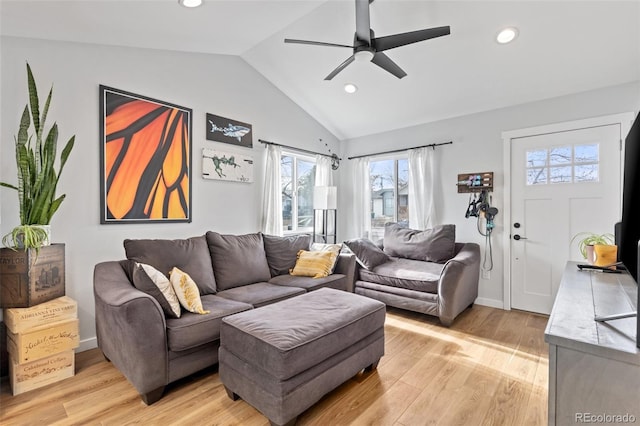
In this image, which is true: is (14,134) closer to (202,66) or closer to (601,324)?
(202,66)

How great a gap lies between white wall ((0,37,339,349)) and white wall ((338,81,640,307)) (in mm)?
2410

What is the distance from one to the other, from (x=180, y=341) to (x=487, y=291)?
3401mm

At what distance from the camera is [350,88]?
3.75 m

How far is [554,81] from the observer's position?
9.93 feet

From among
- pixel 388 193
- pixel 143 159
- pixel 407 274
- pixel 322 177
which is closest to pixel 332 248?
pixel 407 274

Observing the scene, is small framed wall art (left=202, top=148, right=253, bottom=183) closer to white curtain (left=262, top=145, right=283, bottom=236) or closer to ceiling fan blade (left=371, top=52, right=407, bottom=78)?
white curtain (left=262, top=145, right=283, bottom=236)

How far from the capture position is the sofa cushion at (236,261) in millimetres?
2768

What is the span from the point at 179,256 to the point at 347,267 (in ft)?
5.81

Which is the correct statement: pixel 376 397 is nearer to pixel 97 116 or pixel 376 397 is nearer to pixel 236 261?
pixel 236 261

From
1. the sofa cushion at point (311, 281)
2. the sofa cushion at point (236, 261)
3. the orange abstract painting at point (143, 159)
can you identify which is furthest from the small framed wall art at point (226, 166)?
the sofa cushion at point (311, 281)

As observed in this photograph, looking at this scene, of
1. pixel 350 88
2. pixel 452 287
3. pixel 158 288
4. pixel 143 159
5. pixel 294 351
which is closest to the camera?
pixel 294 351

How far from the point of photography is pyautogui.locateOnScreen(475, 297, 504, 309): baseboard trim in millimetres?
3532

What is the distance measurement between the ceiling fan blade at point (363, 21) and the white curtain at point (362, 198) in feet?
8.65

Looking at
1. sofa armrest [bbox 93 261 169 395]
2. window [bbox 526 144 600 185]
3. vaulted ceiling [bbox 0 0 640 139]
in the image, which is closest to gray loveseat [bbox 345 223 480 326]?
window [bbox 526 144 600 185]
